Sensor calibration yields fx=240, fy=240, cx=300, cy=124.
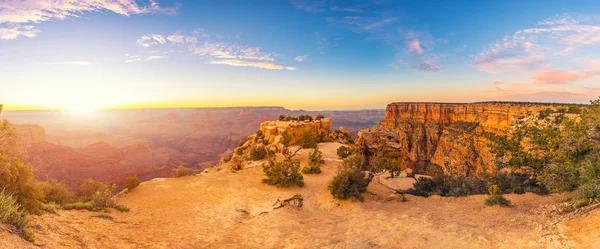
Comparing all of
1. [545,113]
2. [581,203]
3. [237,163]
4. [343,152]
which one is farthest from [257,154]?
[545,113]

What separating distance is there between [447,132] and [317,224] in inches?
2209

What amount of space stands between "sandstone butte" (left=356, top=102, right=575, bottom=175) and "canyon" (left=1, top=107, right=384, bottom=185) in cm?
1794

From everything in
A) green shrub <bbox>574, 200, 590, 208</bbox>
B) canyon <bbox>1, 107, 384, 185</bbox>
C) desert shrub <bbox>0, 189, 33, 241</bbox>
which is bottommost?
canyon <bbox>1, 107, 384, 185</bbox>

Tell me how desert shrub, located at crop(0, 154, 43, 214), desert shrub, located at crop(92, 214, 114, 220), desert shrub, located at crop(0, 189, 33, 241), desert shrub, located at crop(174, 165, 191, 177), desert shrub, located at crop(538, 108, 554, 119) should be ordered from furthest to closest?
desert shrub, located at crop(538, 108, 554, 119)
desert shrub, located at crop(174, 165, 191, 177)
desert shrub, located at crop(92, 214, 114, 220)
desert shrub, located at crop(0, 154, 43, 214)
desert shrub, located at crop(0, 189, 33, 241)

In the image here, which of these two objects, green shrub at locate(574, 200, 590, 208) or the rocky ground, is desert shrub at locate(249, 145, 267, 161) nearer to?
the rocky ground

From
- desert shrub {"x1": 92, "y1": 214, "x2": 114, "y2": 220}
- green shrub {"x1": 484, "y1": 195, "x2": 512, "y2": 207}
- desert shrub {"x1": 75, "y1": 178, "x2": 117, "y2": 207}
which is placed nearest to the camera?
desert shrub {"x1": 92, "y1": 214, "x2": 114, "y2": 220}

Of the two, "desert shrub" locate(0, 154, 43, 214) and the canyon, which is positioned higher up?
"desert shrub" locate(0, 154, 43, 214)

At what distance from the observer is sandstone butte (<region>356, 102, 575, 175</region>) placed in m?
24.8

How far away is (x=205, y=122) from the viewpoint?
116m

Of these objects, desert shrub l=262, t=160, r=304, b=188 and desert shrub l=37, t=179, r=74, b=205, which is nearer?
desert shrub l=37, t=179, r=74, b=205

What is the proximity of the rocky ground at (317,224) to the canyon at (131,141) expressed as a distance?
350cm

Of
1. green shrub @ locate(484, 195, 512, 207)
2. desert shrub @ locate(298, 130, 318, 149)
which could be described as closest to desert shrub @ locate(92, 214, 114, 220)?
green shrub @ locate(484, 195, 512, 207)

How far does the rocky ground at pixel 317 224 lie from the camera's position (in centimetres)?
639

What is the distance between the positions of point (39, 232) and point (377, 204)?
11.8 meters
